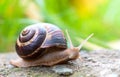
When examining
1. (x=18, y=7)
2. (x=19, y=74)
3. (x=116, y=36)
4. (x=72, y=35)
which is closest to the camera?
(x=19, y=74)

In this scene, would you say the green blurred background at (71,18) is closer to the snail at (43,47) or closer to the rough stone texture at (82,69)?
the rough stone texture at (82,69)

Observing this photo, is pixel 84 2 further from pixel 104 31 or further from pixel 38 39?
pixel 38 39

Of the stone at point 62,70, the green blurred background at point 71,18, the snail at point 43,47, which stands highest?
the green blurred background at point 71,18

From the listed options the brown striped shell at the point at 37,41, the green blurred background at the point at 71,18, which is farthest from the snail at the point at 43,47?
the green blurred background at the point at 71,18

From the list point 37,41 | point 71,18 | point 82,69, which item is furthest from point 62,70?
point 71,18

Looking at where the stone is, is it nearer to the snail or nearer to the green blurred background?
the snail

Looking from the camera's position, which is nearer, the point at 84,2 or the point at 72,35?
the point at 72,35

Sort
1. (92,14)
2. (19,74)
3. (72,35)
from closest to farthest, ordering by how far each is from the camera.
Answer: (19,74) → (72,35) → (92,14)

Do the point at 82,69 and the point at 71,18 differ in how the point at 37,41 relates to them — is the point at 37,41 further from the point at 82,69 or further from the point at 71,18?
the point at 71,18

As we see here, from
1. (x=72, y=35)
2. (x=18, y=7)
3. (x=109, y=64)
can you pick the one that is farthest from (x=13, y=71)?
(x=18, y=7)
